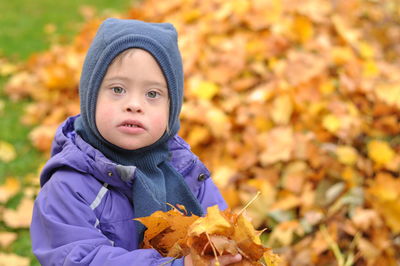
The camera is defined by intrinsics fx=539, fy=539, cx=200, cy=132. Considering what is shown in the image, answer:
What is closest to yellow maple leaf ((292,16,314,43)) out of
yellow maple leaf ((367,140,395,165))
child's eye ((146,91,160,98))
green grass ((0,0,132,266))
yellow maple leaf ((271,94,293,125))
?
yellow maple leaf ((271,94,293,125))

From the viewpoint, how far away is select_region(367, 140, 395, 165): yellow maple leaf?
3.46m

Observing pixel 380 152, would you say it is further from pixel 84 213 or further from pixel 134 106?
pixel 84 213

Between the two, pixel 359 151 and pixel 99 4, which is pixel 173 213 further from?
pixel 99 4

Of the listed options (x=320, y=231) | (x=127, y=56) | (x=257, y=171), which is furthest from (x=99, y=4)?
(x=127, y=56)

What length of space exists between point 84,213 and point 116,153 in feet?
0.86

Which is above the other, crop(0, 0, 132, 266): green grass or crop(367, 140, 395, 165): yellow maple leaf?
crop(0, 0, 132, 266): green grass

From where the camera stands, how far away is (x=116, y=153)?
187 centimetres

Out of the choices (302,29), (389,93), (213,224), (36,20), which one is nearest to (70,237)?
(213,224)

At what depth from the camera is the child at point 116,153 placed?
1.70 metres

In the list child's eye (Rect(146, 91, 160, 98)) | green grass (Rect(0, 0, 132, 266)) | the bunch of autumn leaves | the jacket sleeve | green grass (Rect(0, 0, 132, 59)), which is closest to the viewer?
the bunch of autumn leaves

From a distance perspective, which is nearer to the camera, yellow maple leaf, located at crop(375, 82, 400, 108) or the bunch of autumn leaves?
the bunch of autumn leaves

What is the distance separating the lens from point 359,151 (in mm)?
3643

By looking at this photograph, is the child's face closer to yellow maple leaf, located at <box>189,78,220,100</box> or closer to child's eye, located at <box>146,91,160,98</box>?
child's eye, located at <box>146,91,160,98</box>

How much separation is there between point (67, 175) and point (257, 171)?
6.66 ft
